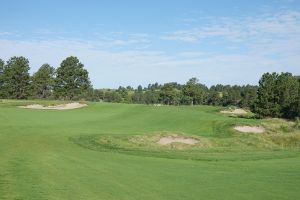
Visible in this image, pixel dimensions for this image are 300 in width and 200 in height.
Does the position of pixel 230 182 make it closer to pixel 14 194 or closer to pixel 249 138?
pixel 14 194

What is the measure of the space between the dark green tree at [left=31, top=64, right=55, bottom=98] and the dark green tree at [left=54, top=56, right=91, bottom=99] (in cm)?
1630

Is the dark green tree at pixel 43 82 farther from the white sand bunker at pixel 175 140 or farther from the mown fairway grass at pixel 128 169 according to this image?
the white sand bunker at pixel 175 140

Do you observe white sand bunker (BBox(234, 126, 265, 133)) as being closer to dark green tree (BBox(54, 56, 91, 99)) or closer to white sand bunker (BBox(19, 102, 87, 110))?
white sand bunker (BBox(19, 102, 87, 110))

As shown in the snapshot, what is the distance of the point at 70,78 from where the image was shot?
355ft

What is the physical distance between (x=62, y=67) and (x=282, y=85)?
57359 millimetres

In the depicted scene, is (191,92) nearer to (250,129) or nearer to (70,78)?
(70,78)

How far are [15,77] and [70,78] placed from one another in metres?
17.4

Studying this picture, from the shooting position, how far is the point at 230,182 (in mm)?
15461

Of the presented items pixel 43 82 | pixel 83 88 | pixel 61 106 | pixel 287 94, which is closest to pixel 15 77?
pixel 43 82

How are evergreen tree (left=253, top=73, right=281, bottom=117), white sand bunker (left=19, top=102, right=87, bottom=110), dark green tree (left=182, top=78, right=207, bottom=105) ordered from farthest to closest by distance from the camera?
dark green tree (left=182, top=78, right=207, bottom=105) < evergreen tree (left=253, top=73, right=281, bottom=117) < white sand bunker (left=19, top=102, right=87, bottom=110)

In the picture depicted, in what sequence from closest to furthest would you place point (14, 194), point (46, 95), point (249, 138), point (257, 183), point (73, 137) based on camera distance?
point (14, 194), point (257, 183), point (73, 137), point (249, 138), point (46, 95)

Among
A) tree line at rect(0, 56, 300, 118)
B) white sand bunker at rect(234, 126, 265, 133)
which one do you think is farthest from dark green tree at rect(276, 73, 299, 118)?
white sand bunker at rect(234, 126, 265, 133)

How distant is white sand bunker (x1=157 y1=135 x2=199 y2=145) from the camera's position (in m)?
31.2

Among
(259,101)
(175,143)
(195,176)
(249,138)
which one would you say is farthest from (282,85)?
(195,176)
